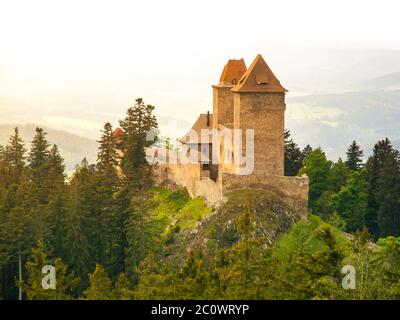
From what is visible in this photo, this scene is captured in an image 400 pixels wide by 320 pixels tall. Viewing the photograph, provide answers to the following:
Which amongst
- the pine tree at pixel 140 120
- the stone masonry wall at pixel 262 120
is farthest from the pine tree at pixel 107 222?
the stone masonry wall at pixel 262 120

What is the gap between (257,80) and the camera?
52.2 m

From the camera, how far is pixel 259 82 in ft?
171

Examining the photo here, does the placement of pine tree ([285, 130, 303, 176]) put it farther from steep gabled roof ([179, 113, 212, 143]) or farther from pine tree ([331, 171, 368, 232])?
steep gabled roof ([179, 113, 212, 143])

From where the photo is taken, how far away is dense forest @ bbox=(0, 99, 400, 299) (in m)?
34.7

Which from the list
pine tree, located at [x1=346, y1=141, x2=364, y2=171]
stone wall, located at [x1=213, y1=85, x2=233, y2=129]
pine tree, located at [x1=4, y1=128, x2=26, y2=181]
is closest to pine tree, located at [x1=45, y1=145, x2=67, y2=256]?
pine tree, located at [x1=4, y1=128, x2=26, y2=181]

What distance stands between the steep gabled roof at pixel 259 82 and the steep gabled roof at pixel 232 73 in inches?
185

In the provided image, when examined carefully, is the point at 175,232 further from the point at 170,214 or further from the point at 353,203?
the point at 353,203

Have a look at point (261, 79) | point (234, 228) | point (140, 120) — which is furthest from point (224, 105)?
point (234, 228)

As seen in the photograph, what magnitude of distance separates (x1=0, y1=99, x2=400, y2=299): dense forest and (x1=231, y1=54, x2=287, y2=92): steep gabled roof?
5.40 metres

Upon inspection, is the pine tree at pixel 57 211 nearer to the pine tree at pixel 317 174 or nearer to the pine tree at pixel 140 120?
the pine tree at pixel 140 120

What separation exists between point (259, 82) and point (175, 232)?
9014 millimetres

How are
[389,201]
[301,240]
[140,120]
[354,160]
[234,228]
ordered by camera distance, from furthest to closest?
[354,160], [389,201], [140,120], [234,228], [301,240]

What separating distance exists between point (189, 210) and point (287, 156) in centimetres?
1185

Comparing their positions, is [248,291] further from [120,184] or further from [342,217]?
[342,217]
